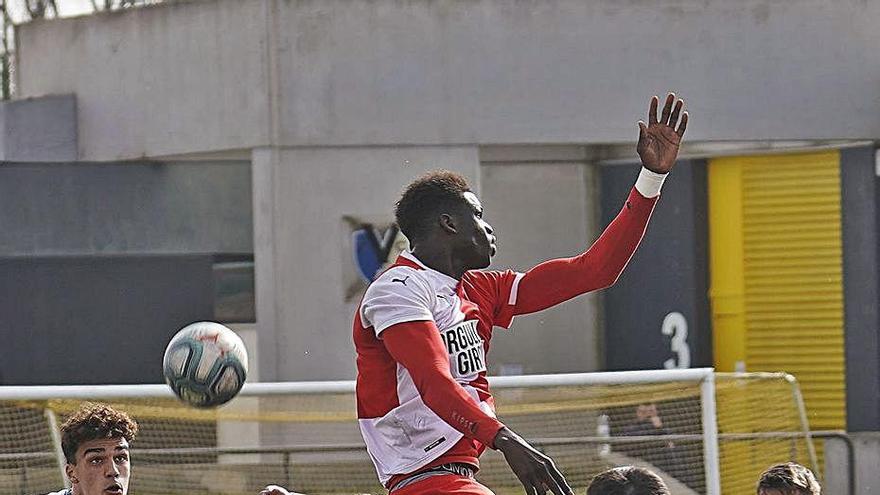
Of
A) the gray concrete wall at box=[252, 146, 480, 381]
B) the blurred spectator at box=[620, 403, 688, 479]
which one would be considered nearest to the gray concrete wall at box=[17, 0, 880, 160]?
the gray concrete wall at box=[252, 146, 480, 381]

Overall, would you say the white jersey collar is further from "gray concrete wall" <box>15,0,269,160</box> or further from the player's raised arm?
"gray concrete wall" <box>15,0,269,160</box>

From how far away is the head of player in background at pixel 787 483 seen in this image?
6.28 meters

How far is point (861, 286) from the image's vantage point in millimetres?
15836

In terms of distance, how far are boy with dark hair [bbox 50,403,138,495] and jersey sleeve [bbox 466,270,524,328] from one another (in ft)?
4.87

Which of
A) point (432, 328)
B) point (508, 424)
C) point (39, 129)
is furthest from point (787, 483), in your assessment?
point (39, 129)

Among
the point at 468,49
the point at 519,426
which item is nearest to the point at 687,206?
the point at 468,49

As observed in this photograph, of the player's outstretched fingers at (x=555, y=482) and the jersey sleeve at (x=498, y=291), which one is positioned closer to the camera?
the player's outstretched fingers at (x=555, y=482)

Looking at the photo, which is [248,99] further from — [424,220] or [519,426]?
[424,220]

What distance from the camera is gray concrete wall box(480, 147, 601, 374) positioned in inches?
650

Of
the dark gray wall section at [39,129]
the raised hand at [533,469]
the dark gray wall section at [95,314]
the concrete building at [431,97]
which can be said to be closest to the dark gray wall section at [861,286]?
the concrete building at [431,97]

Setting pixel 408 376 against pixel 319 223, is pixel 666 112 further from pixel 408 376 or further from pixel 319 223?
pixel 319 223

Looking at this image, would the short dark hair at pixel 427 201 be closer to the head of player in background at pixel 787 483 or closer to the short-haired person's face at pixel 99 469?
the short-haired person's face at pixel 99 469

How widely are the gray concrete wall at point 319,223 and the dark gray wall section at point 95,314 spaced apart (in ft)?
3.95

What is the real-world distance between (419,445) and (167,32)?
36.4 feet
